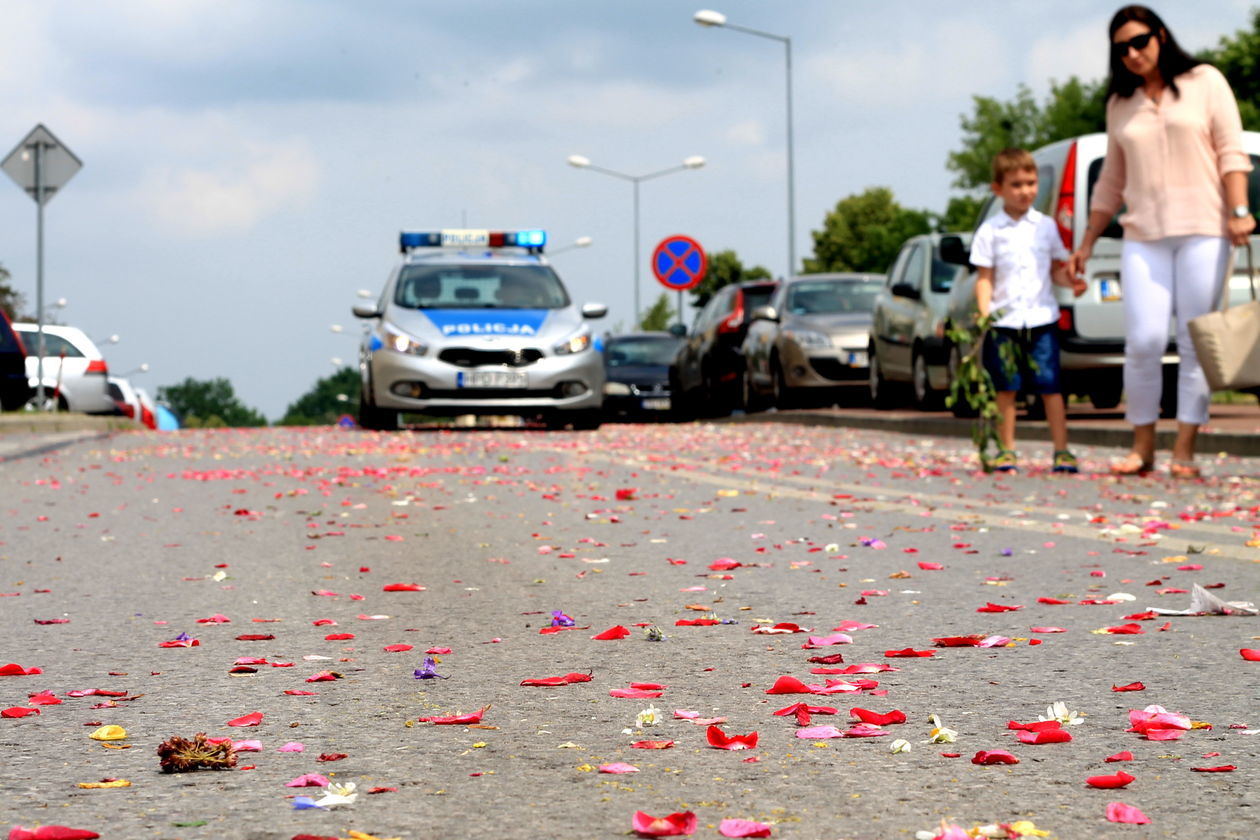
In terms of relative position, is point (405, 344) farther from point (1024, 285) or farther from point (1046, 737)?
point (1046, 737)

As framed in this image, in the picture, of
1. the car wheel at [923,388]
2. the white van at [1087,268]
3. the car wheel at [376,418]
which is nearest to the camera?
the white van at [1087,268]

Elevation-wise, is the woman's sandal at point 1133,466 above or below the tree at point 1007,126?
below

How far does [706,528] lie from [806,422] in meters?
12.3

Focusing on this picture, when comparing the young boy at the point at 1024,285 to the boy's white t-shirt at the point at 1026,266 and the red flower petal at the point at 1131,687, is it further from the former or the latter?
the red flower petal at the point at 1131,687

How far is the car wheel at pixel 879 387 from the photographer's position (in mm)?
20797

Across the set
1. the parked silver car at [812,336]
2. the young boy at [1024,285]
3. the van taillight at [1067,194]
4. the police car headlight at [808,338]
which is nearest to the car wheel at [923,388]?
the parked silver car at [812,336]

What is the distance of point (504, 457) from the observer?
14.0 metres

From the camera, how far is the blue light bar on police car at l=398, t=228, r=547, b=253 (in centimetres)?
2286

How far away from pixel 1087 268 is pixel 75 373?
1568 centimetres

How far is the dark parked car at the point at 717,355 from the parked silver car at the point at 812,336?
1365mm

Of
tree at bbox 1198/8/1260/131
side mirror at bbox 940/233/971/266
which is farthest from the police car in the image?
tree at bbox 1198/8/1260/131

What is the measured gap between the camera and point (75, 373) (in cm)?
2542

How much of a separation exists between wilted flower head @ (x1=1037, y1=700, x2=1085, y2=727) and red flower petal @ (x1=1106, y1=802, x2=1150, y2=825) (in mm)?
758

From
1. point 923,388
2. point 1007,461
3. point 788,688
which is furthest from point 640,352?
point 788,688
